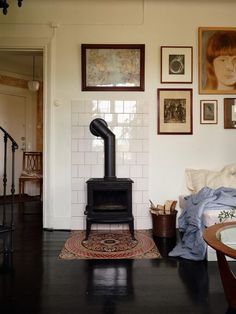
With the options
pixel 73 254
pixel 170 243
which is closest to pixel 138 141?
pixel 170 243

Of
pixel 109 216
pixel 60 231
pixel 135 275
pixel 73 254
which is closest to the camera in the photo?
pixel 135 275

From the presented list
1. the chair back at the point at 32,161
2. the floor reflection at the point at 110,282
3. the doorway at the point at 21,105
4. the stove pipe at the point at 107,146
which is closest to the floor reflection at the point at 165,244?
the floor reflection at the point at 110,282

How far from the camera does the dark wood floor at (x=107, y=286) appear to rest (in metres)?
1.81

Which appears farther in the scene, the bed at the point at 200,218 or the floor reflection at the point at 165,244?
the floor reflection at the point at 165,244

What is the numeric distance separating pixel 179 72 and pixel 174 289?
2.68 m

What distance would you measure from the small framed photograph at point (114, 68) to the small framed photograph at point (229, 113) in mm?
1150

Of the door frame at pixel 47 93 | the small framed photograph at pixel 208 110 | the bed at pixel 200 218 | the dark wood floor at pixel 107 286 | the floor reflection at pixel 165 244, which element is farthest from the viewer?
the small framed photograph at pixel 208 110

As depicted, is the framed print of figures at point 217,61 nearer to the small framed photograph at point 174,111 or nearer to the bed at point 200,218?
the small framed photograph at point 174,111

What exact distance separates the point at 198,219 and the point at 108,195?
1.11 metres

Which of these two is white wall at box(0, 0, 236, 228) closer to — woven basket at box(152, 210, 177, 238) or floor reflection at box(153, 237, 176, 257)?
woven basket at box(152, 210, 177, 238)

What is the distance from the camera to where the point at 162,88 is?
3713 millimetres

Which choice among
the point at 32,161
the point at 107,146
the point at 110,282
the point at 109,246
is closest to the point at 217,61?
the point at 107,146

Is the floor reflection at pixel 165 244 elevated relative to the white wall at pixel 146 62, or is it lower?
lower

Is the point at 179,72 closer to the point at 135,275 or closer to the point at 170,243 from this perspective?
A: the point at 170,243
